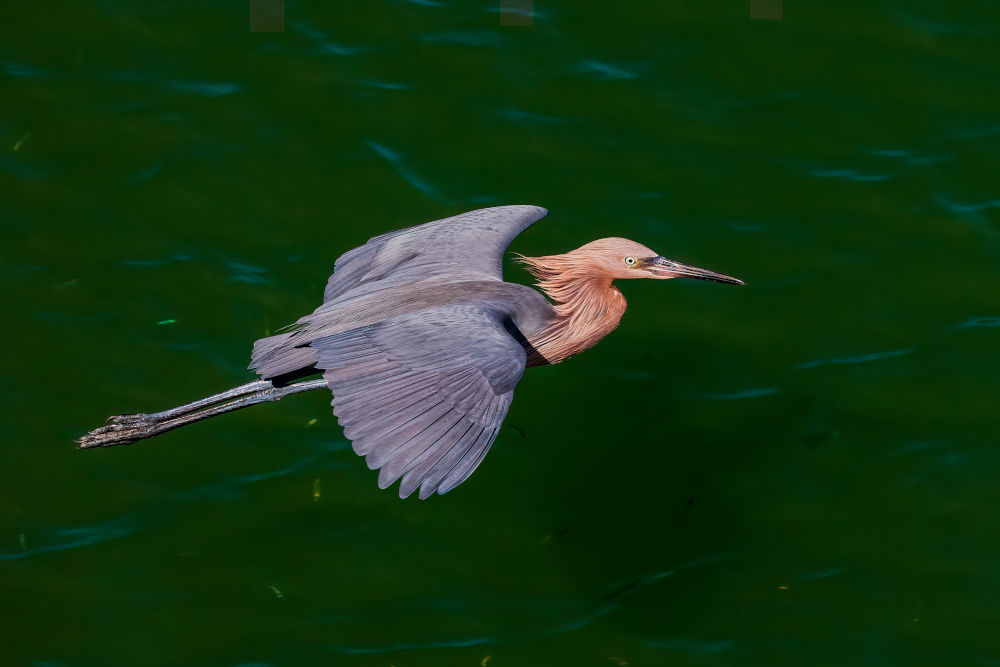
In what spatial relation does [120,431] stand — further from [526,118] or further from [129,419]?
[526,118]

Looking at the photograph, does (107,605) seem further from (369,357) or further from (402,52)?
(402,52)

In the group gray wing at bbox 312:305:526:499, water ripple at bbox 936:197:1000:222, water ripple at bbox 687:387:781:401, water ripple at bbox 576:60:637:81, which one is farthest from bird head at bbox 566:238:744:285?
water ripple at bbox 576:60:637:81

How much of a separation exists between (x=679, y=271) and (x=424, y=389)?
2.30m

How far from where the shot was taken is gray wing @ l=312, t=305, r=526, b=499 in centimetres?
630

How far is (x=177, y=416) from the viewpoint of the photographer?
8.78 meters

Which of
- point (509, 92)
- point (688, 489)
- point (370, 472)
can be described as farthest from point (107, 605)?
point (509, 92)

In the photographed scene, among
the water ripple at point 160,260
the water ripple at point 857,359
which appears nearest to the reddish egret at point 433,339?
the water ripple at point 160,260

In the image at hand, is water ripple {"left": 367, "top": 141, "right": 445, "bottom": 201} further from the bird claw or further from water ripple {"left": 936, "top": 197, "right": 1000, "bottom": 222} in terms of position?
water ripple {"left": 936, "top": 197, "right": 1000, "bottom": 222}

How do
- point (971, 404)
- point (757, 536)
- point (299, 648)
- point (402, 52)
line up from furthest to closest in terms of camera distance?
point (402, 52)
point (971, 404)
point (757, 536)
point (299, 648)

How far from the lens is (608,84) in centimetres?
1184

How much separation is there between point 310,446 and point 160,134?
3808 millimetres

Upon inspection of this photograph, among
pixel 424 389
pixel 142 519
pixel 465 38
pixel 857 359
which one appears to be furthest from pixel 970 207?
pixel 142 519

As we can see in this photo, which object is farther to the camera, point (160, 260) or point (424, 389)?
point (160, 260)

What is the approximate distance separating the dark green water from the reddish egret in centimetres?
86
